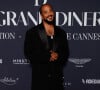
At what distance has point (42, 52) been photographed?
104 inches

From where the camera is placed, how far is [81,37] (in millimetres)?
2998

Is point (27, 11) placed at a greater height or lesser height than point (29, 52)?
greater

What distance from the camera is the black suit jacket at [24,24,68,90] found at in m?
2.65

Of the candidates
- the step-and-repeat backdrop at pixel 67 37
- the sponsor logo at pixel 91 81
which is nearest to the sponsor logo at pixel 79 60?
the step-and-repeat backdrop at pixel 67 37

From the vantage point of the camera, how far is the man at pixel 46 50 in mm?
2629

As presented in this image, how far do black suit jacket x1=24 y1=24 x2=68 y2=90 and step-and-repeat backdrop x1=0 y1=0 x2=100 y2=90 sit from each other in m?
0.21

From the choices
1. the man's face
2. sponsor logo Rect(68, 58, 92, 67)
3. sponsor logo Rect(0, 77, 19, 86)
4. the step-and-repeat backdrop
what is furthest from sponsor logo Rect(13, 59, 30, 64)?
the man's face

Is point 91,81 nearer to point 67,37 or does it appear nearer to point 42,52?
point 67,37

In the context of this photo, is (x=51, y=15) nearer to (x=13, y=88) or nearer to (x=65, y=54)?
(x=65, y=54)

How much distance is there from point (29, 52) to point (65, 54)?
1.13ft

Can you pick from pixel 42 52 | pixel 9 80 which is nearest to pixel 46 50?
pixel 42 52

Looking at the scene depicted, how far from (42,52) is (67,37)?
429 millimetres

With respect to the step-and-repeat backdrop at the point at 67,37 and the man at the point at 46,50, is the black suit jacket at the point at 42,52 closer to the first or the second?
the man at the point at 46,50

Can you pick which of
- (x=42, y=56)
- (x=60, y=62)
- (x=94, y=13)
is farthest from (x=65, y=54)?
(x=94, y=13)
